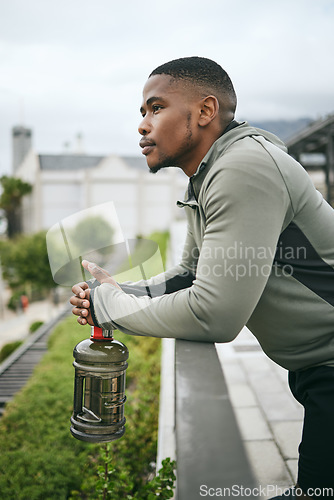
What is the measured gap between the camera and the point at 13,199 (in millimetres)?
61438

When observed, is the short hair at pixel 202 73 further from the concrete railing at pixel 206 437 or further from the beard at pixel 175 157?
the concrete railing at pixel 206 437

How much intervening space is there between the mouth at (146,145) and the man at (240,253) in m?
0.02

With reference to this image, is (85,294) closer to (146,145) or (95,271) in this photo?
(95,271)

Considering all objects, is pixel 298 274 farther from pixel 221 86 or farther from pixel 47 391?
pixel 47 391

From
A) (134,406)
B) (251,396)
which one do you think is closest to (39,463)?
(134,406)

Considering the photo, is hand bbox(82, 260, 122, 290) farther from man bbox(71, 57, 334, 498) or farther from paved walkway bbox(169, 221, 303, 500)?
paved walkway bbox(169, 221, 303, 500)

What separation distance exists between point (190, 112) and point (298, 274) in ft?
1.91

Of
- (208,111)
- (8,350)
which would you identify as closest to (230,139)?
(208,111)

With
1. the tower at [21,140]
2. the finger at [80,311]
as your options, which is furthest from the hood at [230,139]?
the tower at [21,140]

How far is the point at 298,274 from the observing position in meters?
1.33

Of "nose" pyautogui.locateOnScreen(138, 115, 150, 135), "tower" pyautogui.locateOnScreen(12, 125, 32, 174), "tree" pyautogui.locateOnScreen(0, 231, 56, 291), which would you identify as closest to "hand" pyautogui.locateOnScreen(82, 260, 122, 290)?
"nose" pyautogui.locateOnScreen(138, 115, 150, 135)

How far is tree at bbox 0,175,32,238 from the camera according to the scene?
58188 mm

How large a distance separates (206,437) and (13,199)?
64319 millimetres

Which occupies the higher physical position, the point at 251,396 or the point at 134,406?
the point at 251,396
